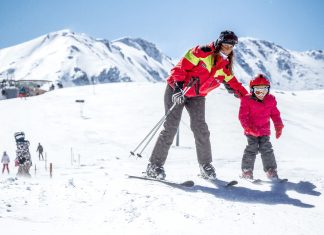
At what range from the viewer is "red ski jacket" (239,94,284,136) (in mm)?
5633

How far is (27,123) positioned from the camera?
28.9m

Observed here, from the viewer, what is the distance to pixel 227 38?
193 inches

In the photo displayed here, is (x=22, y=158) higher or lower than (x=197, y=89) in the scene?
lower

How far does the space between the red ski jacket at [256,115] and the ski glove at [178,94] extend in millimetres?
1194

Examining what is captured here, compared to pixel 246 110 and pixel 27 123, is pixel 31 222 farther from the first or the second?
pixel 27 123

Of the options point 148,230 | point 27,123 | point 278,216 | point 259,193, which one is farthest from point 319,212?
point 27,123

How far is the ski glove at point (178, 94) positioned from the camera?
192 inches

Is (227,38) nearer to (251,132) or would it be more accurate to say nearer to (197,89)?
(197,89)

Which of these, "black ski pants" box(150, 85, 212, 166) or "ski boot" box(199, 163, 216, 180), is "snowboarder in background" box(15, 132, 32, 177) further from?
"ski boot" box(199, 163, 216, 180)

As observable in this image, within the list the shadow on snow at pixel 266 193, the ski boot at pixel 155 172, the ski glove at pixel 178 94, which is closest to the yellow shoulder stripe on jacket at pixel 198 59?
the ski glove at pixel 178 94

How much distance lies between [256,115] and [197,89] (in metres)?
1.20

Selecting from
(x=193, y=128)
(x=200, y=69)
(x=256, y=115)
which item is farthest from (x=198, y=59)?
(x=256, y=115)

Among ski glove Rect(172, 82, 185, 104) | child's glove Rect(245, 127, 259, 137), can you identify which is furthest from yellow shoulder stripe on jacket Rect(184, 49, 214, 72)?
child's glove Rect(245, 127, 259, 137)

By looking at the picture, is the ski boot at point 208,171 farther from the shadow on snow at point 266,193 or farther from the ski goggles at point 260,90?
the ski goggles at point 260,90
